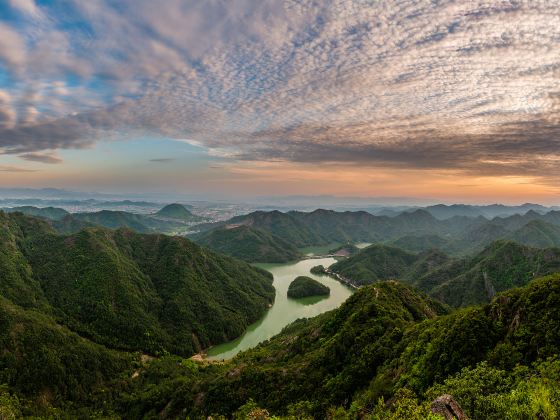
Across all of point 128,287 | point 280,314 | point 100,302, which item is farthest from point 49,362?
point 280,314

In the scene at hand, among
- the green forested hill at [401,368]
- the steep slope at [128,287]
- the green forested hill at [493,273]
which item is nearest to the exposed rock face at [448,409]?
the green forested hill at [401,368]

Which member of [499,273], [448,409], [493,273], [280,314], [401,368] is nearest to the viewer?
[448,409]

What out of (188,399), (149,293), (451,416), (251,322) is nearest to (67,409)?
(188,399)

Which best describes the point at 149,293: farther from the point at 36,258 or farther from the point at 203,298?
the point at 36,258

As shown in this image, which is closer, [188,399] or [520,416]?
[520,416]

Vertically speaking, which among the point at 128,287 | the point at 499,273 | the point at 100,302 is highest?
the point at 128,287

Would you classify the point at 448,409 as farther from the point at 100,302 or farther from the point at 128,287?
the point at 128,287
